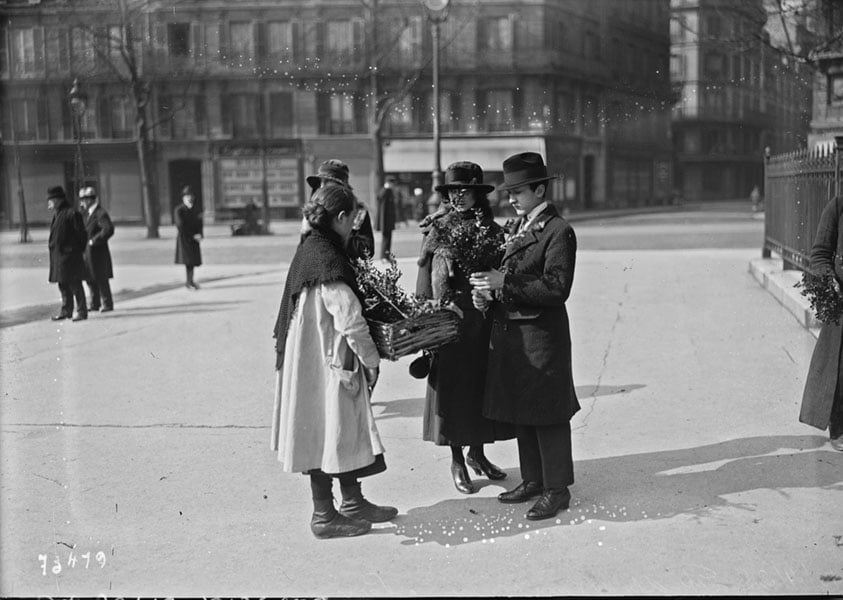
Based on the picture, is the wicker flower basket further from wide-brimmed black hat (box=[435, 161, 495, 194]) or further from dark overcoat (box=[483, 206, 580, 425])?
wide-brimmed black hat (box=[435, 161, 495, 194])

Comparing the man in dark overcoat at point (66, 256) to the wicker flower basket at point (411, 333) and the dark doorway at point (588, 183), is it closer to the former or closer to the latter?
the wicker flower basket at point (411, 333)

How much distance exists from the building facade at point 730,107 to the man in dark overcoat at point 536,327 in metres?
4.50

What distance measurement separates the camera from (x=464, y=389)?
537cm

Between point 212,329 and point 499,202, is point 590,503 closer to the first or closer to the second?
point 212,329

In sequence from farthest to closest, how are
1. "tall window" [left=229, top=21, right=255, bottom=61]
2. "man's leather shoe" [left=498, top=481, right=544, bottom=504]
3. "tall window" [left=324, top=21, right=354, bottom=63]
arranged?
1. "tall window" [left=324, top=21, right=354, bottom=63]
2. "tall window" [left=229, top=21, right=255, bottom=61]
3. "man's leather shoe" [left=498, top=481, right=544, bottom=504]

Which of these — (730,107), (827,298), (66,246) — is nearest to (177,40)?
(66,246)

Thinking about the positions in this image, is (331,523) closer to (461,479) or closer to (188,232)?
(461,479)

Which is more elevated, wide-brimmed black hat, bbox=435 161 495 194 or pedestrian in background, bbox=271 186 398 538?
wide-brimmed black hat, bbox=435 161 495 194

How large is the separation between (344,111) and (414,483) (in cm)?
3945

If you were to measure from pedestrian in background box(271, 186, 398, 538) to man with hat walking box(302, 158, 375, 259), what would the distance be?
0.68 feet

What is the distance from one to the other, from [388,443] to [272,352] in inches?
148

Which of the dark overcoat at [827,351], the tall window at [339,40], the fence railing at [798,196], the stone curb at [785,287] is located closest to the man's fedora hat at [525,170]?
the dark overcoat at [827,351]

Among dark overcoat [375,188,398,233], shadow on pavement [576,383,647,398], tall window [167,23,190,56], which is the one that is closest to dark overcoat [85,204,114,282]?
dark overcoat [375,188,398,233]

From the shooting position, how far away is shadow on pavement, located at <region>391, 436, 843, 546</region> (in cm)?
475
